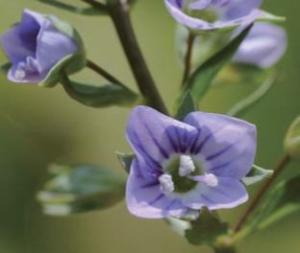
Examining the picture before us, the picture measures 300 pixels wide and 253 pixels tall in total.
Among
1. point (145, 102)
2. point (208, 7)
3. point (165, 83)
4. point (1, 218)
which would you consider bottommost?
point (1, 218)

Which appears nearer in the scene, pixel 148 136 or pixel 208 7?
pixel 148 136

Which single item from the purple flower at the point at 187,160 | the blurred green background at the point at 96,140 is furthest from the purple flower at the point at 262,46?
the blurred green background at the point at 96,140

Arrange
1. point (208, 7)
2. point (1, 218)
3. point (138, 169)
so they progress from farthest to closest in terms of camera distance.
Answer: point (1, 218), point (208, 7), point (138, 169)

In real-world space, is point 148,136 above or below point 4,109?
above

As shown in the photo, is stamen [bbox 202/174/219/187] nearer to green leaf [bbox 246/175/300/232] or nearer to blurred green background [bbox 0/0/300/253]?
green leaf [bbox 246/175/300/232]

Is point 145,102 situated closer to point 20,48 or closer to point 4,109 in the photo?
point 20,48

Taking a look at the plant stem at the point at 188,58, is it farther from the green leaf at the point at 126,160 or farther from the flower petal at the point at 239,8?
the green leaf at the point at 126,160

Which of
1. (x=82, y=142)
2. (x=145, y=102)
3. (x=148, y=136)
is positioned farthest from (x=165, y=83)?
(x=148, y=136)
